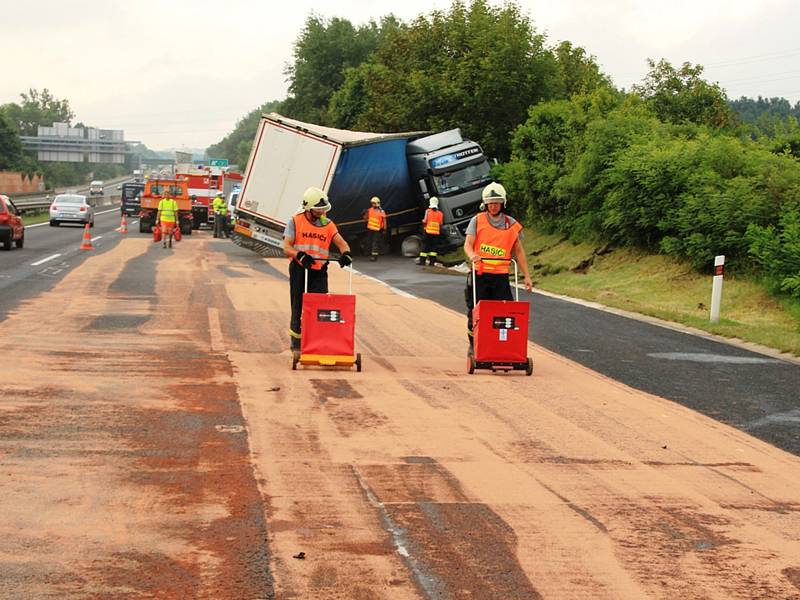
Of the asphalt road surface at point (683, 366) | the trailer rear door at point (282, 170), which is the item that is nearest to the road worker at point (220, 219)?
the trailer rear door at point (282, 170)

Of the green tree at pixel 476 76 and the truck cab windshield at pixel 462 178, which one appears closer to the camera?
the truck cab windshield at pixel 462 178

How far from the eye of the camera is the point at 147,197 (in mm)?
53344

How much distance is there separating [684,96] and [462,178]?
14.2m

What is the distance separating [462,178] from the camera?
3719cm

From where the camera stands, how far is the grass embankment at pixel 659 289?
1914 centimetres

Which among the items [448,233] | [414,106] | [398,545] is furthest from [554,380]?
Result: [414,106]

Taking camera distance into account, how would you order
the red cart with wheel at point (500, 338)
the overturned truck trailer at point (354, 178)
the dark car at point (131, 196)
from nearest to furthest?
the red cart with wheel at point (500, 338)
the overturned truck trailer at point (354, 178)
the dark car at point (131, 196)

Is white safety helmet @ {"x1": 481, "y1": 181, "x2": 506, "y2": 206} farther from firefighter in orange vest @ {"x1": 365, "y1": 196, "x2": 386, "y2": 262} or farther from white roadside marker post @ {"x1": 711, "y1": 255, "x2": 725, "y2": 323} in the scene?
firefighter in orange vest @ {"x1": 365, "y1": 196, "x2": 386, "y2": 262}

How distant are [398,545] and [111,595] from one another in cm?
151

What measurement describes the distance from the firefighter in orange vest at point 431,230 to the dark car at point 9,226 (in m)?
11.3

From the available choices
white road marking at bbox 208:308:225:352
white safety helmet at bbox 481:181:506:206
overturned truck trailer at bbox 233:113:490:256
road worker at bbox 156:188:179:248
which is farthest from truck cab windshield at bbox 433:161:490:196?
white safety helmet at bbox 481:181:506:206

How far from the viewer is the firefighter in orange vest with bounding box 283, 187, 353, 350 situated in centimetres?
1304

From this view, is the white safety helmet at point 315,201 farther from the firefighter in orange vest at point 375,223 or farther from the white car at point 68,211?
the white car at point 68,211

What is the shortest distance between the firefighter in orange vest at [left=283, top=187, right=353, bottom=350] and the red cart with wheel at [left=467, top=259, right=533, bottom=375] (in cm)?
156
